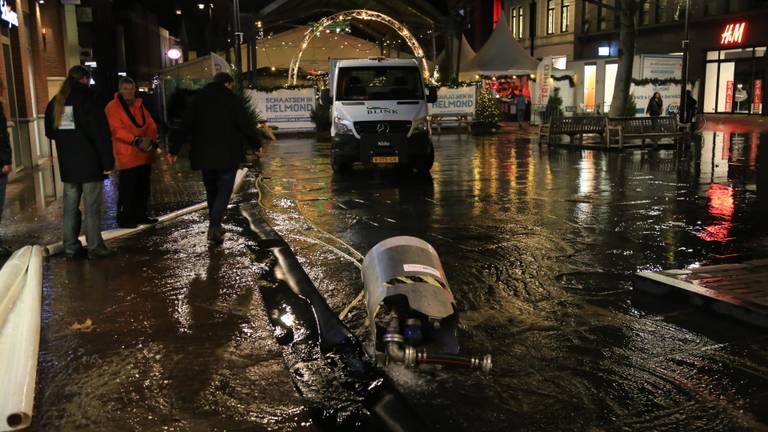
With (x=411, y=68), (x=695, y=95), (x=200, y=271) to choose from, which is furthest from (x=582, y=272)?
(x=695, y=95)

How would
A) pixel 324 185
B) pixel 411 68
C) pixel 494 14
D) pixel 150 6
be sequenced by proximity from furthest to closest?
pixel 150 6
pixel 494 14
pixel 411 68
pixel 324 185

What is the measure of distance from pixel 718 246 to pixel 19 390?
22.4 feet

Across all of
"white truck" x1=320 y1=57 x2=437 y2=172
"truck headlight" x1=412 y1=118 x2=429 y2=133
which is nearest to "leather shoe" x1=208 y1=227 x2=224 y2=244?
"white truck" x1=320 y1=57 x2=437 y2=172

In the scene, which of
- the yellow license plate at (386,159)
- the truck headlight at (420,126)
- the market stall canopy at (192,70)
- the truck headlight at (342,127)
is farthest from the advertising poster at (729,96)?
the truck headlight at (342,127)

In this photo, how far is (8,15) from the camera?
47.1ft

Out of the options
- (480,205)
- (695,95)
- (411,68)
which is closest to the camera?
(480,205)

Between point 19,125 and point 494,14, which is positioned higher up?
point 494,14

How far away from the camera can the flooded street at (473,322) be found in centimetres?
385

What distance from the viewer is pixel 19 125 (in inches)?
619

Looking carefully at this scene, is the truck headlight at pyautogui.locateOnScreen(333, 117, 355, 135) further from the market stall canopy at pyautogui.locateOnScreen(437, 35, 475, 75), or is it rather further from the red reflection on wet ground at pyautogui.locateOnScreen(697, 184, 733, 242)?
the market stall canopy at pyautogui.locateOnScreen(437, 35, 475, 75)

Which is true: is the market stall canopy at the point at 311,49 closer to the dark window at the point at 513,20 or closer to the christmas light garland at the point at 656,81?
the christmas light garland at the point at 656,81

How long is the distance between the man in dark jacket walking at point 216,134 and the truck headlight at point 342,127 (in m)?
6.09

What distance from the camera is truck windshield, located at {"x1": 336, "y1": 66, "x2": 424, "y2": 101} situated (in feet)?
47.9

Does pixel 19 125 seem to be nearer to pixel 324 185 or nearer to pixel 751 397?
pixel 324 185
